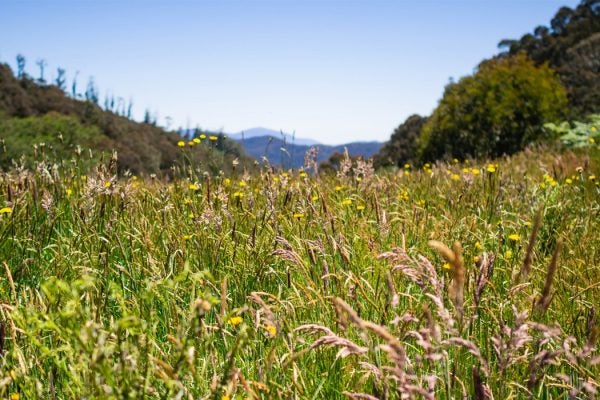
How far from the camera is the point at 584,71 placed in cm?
2702

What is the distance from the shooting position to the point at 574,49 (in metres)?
30.2

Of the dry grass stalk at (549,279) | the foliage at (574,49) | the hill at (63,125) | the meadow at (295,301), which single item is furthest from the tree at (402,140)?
the dry grass stalk at (549,279)

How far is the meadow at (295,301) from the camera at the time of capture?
4.28ft

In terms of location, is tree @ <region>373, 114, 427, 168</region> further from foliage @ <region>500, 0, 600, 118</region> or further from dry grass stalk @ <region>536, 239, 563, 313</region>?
dry grass stalk @ <region>536, 239, 563, 313</region>

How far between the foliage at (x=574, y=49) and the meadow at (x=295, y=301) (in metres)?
17.5

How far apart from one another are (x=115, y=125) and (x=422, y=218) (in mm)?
62423

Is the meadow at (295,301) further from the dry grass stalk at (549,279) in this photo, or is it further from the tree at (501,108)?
the tree at (501,108)

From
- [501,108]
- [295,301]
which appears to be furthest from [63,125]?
[295,301]

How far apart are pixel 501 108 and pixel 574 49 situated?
53.8 feet

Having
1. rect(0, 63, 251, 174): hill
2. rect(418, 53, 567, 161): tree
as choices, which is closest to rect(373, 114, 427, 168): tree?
rect(0, 63, 251, 174): hill

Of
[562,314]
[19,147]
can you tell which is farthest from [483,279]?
[19,147]

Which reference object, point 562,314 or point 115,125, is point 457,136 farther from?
A: point 115,125

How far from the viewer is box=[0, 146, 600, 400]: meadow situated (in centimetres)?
130

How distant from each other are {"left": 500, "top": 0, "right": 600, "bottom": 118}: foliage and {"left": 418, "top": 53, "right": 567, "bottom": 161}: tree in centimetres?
144
